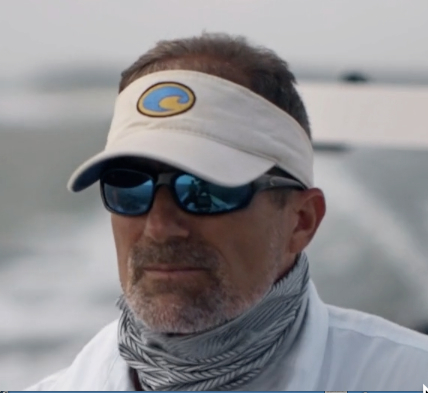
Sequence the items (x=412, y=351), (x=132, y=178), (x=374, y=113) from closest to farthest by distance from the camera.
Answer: (x=132, y=178)
(x=412, y=351)
(x=374, y=113)

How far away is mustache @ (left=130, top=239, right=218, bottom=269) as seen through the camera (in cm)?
139

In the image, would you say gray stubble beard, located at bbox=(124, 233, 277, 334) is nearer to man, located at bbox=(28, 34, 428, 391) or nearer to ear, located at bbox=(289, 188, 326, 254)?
man, located at bbox=(28, 34, 428, 391)

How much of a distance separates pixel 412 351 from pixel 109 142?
665mm

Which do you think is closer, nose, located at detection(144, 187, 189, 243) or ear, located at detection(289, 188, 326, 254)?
nose, located at detection(144, 187, 189, 243)

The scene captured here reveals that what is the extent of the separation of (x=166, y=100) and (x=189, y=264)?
11.5 inches

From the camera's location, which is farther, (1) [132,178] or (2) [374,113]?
(2) [374,113]

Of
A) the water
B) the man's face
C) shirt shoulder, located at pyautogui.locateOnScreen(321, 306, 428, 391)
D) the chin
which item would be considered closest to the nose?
the man's face

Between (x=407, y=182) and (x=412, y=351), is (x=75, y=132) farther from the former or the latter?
(x=412, y=351)

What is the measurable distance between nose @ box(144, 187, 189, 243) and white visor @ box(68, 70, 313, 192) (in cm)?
7

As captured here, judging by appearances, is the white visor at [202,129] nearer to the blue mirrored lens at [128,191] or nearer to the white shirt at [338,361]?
the blue mirrored lens at [128,191]

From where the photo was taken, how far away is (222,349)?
1.49 metres

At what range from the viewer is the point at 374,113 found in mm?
1987

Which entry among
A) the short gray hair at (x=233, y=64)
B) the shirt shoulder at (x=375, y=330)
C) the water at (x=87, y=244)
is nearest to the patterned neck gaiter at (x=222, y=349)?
the shirt shoulder at (x=375, y=330)

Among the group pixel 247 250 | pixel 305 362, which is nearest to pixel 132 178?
pixel 247 250
